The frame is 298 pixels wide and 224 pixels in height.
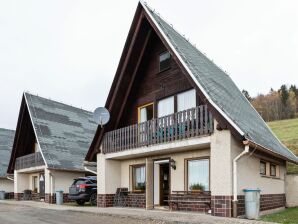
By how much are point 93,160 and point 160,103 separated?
556 centimetres

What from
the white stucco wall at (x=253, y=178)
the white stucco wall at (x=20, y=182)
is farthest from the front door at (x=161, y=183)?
the white stucco wall at (x=20, y=182)

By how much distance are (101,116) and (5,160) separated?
2238cm

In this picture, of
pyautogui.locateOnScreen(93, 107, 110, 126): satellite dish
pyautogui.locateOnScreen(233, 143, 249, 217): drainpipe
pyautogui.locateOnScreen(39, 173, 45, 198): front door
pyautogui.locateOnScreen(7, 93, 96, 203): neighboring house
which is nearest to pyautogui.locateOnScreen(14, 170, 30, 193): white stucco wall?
pyautogui.locateOnScreen(7, 93, 96, 203): neighboring house

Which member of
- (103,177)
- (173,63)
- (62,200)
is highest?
(173,63)

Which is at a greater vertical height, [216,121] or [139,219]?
[216,121]

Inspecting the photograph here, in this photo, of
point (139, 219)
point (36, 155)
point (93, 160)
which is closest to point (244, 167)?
point (139, 219)

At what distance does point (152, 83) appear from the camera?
19562 mm

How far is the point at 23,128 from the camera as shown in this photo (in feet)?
103

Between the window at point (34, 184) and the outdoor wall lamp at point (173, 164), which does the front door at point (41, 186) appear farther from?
the outdoor wall lamp at point (173, 164)

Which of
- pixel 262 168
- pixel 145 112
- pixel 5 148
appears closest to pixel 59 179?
pixel 145 112

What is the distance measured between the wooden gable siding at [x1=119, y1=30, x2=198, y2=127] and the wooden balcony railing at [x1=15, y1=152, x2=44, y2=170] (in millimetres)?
10147

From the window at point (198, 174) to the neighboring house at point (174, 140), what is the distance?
0.13ft

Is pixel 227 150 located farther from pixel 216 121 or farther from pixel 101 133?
pixel 101 133

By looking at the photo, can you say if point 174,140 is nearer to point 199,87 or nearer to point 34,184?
point 199,87
